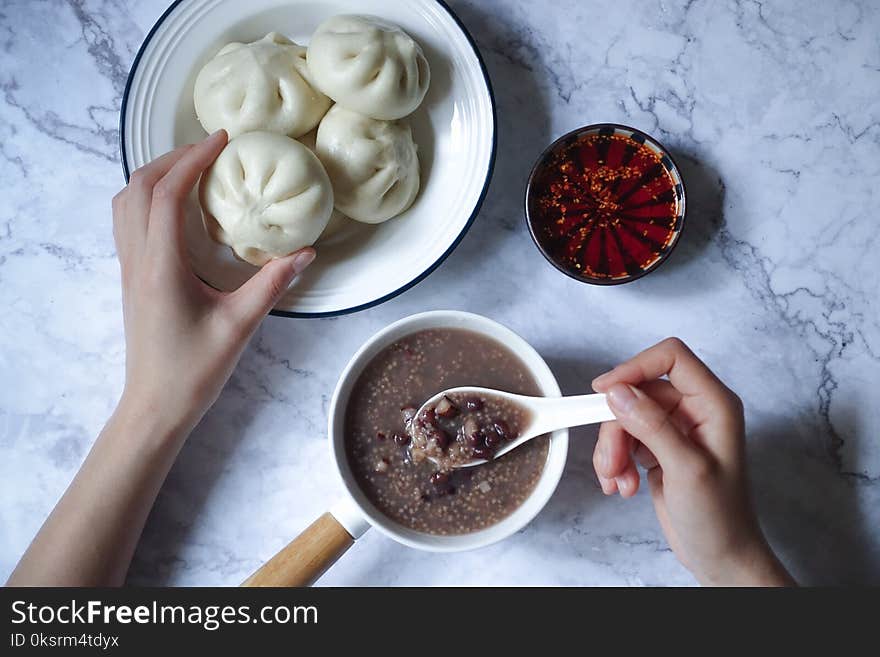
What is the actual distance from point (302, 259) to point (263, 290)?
0.27ft

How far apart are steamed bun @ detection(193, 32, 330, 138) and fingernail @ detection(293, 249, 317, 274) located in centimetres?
22

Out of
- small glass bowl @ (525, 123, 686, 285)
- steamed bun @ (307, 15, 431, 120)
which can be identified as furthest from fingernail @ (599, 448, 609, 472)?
steamed bun @ (307, 15, 431, 120)

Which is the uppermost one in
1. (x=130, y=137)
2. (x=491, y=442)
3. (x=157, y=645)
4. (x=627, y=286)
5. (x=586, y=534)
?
(x=130, y=137)

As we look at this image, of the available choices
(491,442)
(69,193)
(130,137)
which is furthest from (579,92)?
(69,193)

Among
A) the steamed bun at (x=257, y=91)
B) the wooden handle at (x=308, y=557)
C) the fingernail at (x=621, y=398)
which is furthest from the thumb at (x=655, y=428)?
the steamed bun at (x=257, y=91)

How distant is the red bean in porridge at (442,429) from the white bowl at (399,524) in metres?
0.01

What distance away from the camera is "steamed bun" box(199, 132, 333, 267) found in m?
1.22

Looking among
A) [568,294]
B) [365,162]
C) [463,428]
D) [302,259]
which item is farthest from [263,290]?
[568,294]

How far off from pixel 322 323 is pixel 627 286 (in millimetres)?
572

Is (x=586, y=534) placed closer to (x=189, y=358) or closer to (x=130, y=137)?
(x=189, y=358)

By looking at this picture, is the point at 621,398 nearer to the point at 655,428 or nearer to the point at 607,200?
the point at 655,428

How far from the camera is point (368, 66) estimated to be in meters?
1.25

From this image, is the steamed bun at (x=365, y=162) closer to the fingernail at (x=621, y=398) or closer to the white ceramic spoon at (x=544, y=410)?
the white ceramic spoon at (x=544, y=410)

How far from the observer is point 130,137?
1313 mm
